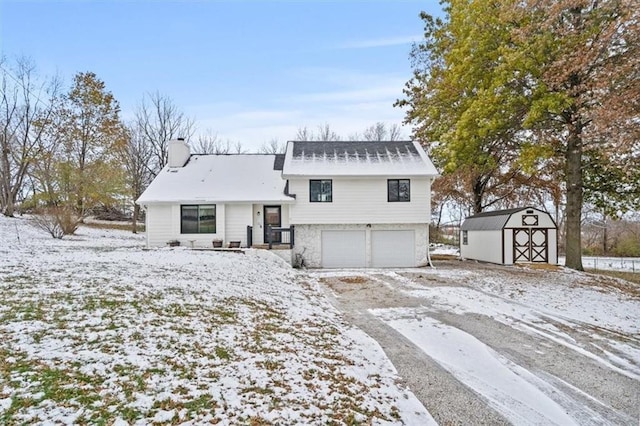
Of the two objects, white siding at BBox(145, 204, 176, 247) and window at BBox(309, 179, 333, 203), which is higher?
window at BBox(309, 179, 333, 203)

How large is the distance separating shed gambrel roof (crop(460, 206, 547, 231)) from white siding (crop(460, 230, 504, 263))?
0.81 feet

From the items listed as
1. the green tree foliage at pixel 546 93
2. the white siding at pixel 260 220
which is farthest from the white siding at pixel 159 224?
the green tree foliage at pixel 546 93

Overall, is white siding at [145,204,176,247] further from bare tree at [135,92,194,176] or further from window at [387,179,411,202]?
bare tree at [135,92,194,176]

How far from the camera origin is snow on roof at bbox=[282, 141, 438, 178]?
56.6 feet

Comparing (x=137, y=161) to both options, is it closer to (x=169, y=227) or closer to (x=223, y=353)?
(x=169, y=227)

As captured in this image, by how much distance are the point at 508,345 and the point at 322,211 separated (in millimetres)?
11614

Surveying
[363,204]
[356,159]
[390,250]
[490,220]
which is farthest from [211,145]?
[490,220]

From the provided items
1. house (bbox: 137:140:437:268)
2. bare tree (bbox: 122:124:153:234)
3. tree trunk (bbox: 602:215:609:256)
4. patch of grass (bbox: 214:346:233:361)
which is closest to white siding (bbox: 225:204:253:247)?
house (bbox: 137:140:437:268)

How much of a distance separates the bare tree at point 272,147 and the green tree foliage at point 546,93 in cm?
2329

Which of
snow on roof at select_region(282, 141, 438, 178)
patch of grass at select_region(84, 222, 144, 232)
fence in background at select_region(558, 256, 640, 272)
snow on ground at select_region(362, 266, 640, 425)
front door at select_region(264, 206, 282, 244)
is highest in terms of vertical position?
snow on roof at select_region(282, 141, 438, 178)

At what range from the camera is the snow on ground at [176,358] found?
3416 millimetres

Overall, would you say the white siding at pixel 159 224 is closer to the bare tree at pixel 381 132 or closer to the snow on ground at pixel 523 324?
the snow on ground at pixel 523 324

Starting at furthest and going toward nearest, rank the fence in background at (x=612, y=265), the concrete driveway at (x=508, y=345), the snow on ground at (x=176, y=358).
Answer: the fence in background at (x=612, y=265)
the concrete driveway at (x=508, y=345)
the snow on ground at (x=176, y=358)

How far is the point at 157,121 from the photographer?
32.1m
